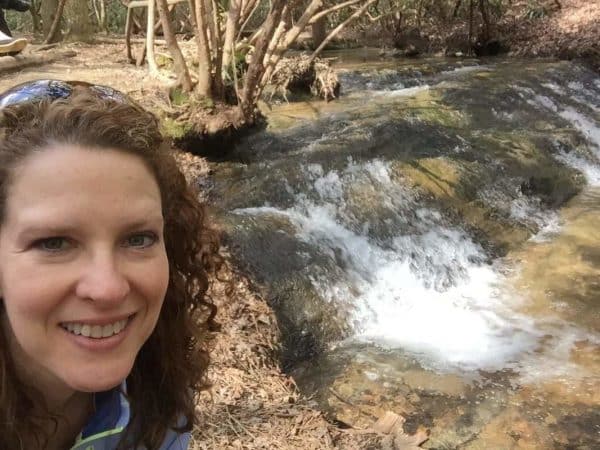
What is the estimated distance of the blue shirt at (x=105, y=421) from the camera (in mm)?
1322

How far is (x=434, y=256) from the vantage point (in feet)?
18.6

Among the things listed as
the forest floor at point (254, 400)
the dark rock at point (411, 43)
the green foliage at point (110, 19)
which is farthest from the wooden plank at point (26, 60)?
the green foliage at point (110, 19)

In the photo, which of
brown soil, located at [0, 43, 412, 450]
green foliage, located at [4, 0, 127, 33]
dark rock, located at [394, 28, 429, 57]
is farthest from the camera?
green foliage, located at [4, 0, 127, 33]

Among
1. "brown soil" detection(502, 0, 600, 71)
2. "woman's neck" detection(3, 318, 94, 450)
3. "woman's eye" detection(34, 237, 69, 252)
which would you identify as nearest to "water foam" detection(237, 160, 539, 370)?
"woman's neck" detection(3, 318, 94, 450)

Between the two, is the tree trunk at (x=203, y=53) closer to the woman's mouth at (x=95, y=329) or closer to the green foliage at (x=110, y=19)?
the woman's mouth at (x=95, y=329)

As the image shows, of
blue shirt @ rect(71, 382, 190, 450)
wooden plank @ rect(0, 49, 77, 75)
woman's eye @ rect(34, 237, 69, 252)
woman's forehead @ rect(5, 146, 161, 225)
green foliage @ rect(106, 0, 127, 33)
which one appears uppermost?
woman's forehead @ rect(5, 146, 161, 225)

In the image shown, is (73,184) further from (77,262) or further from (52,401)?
(52,401)

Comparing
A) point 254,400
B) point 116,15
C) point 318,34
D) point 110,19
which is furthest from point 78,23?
point 116,15

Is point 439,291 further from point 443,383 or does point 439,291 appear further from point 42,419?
point 42,419

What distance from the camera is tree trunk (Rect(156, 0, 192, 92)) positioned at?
20.0 feet

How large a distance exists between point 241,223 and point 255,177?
1.23 metres

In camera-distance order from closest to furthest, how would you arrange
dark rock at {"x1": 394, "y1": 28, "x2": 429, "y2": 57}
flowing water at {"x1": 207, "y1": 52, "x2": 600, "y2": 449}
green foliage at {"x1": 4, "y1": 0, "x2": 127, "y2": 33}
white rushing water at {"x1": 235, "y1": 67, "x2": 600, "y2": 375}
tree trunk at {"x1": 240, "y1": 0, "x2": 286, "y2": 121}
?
flowing water at {"x1": 207, "y1": 52, "x2": 600, "y2": 449}, white rushing water at {"x1": 235, "y1": 67, "x2": 600, "y2": 375}, tree trunk at {"x1": 240, "y1": 0, "x2": 286, "y2": 121}, dark rock at {"x1": 394, "y1": 28, "x2": 429, "y2": 57}, green foliage at {"x1": 4, "y1": 0, "x2": 127, "y2": 33}

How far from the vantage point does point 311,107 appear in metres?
8.79

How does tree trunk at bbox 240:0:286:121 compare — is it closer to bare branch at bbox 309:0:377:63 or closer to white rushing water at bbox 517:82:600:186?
bare branch at bbox 309:0:377:63
